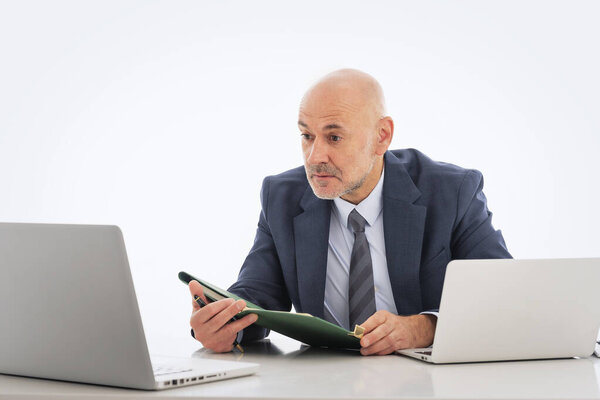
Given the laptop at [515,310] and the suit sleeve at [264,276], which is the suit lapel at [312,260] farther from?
the laptop at [515,310]

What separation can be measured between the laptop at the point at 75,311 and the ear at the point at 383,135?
4.00ft

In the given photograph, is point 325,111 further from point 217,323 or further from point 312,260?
point 217,323

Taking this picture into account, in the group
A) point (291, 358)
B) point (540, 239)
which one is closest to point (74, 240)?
point (291, 358)

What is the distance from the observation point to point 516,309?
1311 millimetres

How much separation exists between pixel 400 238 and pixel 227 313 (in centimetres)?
73

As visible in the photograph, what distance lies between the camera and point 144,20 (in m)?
4.48

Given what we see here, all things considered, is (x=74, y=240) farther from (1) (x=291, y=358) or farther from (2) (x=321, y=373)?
(1) (x=291, y=358)

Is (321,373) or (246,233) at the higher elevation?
(321,373)

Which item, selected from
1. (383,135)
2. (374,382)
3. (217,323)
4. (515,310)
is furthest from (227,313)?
(383,135)

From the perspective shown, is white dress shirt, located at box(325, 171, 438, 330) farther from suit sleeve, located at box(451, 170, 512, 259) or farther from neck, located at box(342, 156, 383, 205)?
suit sleeve, located at box(451, 170, 512, 259)

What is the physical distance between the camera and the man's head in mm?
2074

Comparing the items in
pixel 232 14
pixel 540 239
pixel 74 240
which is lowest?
pixel 540 239

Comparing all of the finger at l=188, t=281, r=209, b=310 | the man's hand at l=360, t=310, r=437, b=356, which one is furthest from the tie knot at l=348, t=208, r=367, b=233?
the finger at l=188, t=281, r=209, b=310

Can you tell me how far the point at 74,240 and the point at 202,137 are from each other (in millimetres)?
3556
